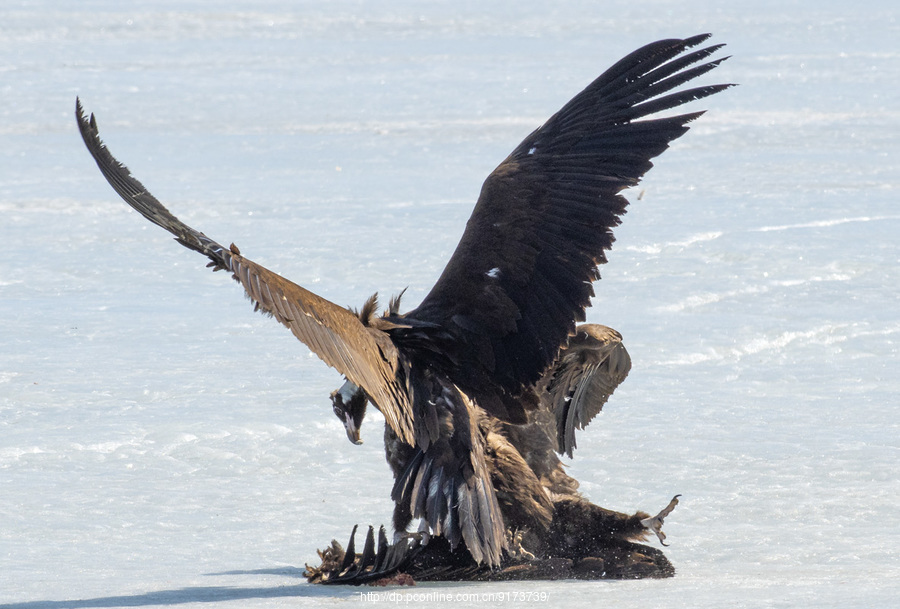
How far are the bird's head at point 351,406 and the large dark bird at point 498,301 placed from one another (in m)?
0.17

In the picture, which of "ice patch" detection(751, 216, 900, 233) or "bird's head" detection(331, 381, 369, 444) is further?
"ice patch" detection(751, 216, 900, 233)

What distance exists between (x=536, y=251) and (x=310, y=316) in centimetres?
108

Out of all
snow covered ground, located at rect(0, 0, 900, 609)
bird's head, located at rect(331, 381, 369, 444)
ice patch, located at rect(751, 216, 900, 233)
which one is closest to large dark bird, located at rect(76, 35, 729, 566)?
bird's head, located at rect(331, 381, 369, 444)

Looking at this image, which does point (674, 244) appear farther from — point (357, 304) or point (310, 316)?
point (310, 316)

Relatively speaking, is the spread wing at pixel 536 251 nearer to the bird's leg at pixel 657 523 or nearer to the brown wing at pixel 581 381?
the brown wing at pixel 581 381

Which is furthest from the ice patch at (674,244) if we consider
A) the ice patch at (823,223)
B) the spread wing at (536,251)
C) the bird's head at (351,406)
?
the bird's head at (351,406)

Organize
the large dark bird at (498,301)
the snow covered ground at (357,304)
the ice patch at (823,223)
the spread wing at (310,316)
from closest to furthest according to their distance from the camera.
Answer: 1. the spread wing at (310,316)
2. the large dark bird at (498,301)
3. the snow covered ground at (357,304)
4. the ice patch at (823,223)

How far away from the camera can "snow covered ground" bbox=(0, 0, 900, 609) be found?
3.81 metres

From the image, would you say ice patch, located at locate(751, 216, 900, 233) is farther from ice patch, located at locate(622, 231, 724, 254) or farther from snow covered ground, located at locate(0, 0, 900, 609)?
ice patch, located at locate(622, 231, 724, 254)

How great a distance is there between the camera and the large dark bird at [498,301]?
3691mm

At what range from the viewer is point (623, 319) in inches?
256

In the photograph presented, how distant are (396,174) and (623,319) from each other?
12.6 ft

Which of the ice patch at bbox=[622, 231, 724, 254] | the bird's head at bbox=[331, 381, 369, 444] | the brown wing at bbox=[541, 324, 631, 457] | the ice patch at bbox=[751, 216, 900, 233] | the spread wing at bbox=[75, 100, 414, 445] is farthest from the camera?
the ice patch at bbox=[751, 216, 900, 233]

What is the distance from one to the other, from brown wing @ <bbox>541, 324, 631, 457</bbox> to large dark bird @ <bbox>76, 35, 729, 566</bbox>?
0.76 ft
